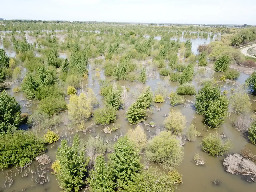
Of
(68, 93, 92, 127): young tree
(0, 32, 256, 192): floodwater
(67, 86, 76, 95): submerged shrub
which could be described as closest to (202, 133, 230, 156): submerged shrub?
(0, 32, 256, 192): floodwater

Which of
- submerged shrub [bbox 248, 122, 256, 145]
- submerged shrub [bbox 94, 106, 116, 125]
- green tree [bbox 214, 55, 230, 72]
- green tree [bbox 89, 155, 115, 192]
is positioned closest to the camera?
green tree [bbox 89, 155, 115, 192]

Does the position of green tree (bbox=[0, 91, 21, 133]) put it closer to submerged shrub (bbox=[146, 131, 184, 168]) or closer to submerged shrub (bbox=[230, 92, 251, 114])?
submerged shrub (bbox=[146, 131, 184, 168])

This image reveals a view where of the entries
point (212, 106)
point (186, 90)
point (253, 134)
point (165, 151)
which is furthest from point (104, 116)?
point (253, 134)

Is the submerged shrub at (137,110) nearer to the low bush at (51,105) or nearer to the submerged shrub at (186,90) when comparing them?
the low bush at (51,105)

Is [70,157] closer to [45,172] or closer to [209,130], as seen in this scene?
[45,172]

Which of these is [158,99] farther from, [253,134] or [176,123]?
[253,134]

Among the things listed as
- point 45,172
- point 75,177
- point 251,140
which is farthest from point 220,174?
point 45,172

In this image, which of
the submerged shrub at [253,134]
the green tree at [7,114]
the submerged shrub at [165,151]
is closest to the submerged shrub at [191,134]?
the submerged shrub at [165,151]
